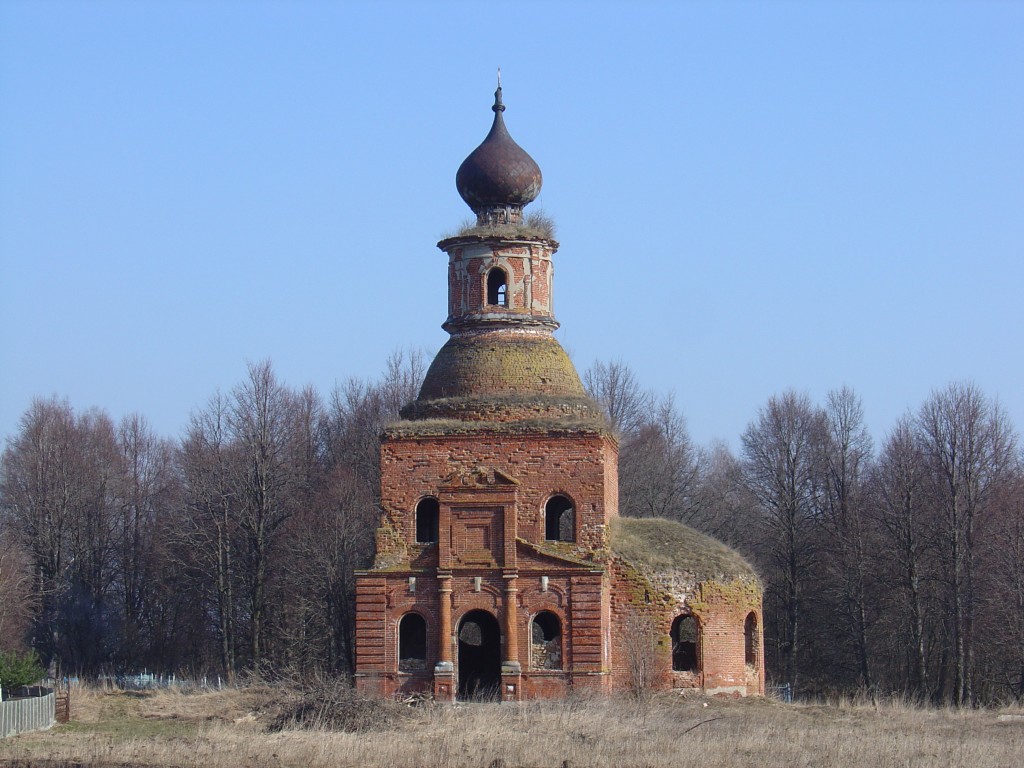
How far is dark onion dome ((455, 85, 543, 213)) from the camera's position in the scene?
33.4m

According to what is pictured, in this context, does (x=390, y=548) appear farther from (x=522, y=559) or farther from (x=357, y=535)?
(x=357, y=535)

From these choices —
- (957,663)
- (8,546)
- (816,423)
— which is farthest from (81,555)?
(957,663)

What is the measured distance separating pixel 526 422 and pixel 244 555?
18.5 metres

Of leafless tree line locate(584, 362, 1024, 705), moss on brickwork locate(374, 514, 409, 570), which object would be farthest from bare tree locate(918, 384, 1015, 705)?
moss on brickwork locate(374, 514, 409, 570)

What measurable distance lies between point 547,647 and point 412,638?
2785 millimetres

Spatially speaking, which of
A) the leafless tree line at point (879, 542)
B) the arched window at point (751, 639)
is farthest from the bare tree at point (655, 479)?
the arched window at point (751, 639)

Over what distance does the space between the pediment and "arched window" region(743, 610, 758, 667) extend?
5.56m

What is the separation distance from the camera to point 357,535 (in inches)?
1727

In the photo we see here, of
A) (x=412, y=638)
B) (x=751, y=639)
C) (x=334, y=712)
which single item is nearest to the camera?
(x=334, y=712)

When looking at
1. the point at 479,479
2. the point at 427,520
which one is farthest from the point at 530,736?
the point at 427,520

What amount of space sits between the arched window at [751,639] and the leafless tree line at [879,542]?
800 centimetres

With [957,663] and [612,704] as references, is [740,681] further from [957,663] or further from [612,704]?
[957,663]

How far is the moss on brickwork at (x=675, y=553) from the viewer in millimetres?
30766

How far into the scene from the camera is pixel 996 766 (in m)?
21.1
